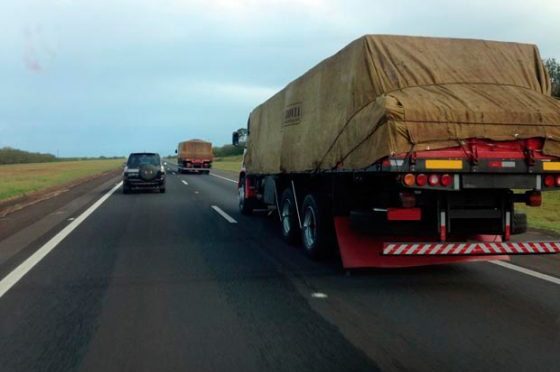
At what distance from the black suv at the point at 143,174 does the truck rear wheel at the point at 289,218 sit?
14052 millimetres

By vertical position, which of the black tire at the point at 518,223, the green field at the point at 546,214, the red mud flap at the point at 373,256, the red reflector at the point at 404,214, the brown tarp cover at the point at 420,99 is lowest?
the green field at the point at 546,214

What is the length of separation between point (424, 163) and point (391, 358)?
8.00 feet

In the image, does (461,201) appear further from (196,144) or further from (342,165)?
(196,144)

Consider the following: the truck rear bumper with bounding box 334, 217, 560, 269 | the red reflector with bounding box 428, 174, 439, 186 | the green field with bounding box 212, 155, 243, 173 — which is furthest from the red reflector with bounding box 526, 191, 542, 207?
the green field with bounding box 212, 155, 243, 173

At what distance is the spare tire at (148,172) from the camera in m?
23.9

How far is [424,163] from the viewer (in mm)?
6352

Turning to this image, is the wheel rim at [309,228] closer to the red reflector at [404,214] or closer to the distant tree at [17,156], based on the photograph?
the red reflector at [404,214]

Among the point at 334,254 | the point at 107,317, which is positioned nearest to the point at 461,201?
the point at 334,254

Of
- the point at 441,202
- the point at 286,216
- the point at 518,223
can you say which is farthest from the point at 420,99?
the point at 286,216

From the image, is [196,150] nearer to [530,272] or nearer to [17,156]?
[530,272]

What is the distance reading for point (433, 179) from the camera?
6473 millimetres

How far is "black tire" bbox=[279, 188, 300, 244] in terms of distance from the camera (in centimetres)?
1018

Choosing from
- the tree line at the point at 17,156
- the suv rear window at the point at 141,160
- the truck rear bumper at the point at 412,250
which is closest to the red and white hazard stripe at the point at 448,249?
the truck rear bumper at the point at 412,250

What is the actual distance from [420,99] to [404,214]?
136 centimetres
